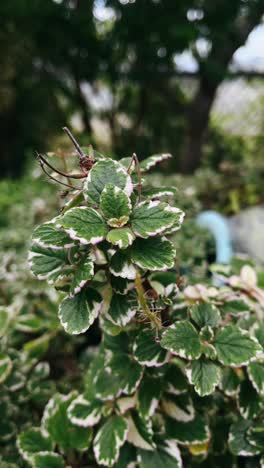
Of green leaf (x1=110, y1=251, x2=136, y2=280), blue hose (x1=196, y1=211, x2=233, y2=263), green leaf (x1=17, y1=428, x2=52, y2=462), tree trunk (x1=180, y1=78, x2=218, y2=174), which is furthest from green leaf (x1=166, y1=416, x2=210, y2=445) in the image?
tree trunk (x1=180, y1=78, x2=218, y2=174)

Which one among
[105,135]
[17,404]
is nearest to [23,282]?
[17,404]

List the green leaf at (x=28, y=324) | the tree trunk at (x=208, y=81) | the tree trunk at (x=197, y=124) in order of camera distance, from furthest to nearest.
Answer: the tree trunk at (x=197, y=124) < the tree trunk at (x=208, y=81) < the green leaf at (x=28, y=324)

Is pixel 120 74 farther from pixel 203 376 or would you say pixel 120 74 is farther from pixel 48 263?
pixel 203 376

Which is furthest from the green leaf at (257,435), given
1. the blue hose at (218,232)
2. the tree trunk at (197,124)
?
the tree trunk at (197,124)

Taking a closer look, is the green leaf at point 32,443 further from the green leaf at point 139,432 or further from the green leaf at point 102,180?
the green leaf at point 102,180

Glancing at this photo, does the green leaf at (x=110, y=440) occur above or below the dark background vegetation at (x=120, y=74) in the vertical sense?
below

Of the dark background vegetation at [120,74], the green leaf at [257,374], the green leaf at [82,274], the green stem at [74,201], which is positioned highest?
the dark background vegetation at [120,74]

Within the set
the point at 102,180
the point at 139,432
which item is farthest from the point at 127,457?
the point at 102,180
